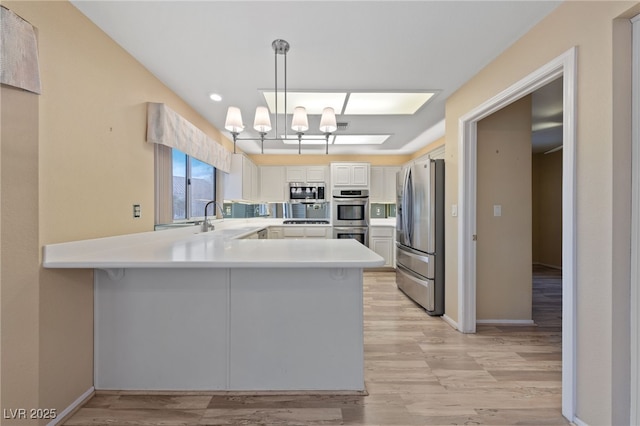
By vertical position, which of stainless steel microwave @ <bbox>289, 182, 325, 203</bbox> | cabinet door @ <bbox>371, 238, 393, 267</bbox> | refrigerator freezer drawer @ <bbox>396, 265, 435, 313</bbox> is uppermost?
stainless steel microwave @ <bbox>289, 182, 325, 203</bbox>

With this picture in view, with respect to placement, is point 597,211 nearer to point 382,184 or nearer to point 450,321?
point 450,321

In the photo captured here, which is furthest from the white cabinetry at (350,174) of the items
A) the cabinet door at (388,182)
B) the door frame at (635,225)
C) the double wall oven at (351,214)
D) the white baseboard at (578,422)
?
the white baseboard at (578,422)

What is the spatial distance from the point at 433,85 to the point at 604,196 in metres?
1.71

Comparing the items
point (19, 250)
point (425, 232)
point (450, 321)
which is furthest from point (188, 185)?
point (450, 321)

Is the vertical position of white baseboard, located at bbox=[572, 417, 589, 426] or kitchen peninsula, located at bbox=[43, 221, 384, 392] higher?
kitchen peninsula, located at bbox=[43, 221, 384, 392]

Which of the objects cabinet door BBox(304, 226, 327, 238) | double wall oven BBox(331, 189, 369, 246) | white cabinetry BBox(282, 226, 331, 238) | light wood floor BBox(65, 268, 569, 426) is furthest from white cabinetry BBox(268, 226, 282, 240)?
light wood floor BBox(65, 268, 569, 426)

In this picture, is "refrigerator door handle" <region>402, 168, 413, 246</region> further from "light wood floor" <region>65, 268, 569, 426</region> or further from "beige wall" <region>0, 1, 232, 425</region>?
"beige wall" <region>0, 1, 232, 425</region>

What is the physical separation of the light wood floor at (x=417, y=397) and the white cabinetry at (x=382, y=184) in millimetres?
3396

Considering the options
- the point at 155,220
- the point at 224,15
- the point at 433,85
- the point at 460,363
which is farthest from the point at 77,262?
the point at 433,85

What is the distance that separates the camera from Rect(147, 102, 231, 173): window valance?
2.32 meters

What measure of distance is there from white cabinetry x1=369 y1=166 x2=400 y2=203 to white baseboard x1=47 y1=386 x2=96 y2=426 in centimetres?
483

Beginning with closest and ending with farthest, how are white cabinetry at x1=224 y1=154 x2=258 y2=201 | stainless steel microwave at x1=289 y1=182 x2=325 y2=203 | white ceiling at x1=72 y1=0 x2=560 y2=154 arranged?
1. white ceiling at x1=72 y1=0 x2=560 y2=154
2. white cabinetry at x1=224 y1=154 x2=258 y2=201
3. stainless steel microwave at x1=289 y1=182 x2=325 y2=203

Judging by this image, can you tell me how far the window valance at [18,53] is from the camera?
1244 millimetres

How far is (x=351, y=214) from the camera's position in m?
5.29
